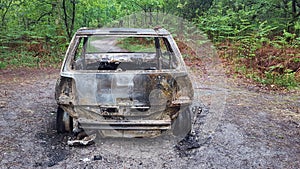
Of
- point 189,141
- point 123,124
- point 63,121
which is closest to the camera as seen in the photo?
point 123,124

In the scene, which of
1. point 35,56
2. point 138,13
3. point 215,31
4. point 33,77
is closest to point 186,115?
point 33,77

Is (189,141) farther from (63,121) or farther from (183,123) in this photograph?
(63,121)

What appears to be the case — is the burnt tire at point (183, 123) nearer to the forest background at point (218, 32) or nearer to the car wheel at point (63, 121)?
the car wheel at point (63, 121)

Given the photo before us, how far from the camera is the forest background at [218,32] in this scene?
30.6 feet

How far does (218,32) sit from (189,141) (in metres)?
10.7

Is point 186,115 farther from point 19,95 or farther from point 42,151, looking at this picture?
point 19,95

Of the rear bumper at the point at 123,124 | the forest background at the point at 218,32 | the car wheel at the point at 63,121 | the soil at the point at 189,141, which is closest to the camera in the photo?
the soil at the point at 189,141

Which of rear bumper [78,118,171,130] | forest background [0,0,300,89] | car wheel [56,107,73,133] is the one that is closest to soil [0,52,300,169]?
car wheel [56,107,73,133]

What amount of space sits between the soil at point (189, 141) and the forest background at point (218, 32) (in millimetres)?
3091

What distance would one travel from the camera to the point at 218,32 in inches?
544

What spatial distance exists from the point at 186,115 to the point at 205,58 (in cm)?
852

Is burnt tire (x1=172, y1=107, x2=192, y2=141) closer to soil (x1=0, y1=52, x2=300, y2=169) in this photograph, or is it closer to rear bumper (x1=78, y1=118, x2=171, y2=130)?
soil (x1=0, y1=52, x2=300, y2=169)

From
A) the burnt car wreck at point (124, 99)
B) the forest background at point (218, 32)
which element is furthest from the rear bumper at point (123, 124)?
the forest background at point (218, 32)

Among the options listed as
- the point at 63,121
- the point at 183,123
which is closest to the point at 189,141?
the point at 183,123
